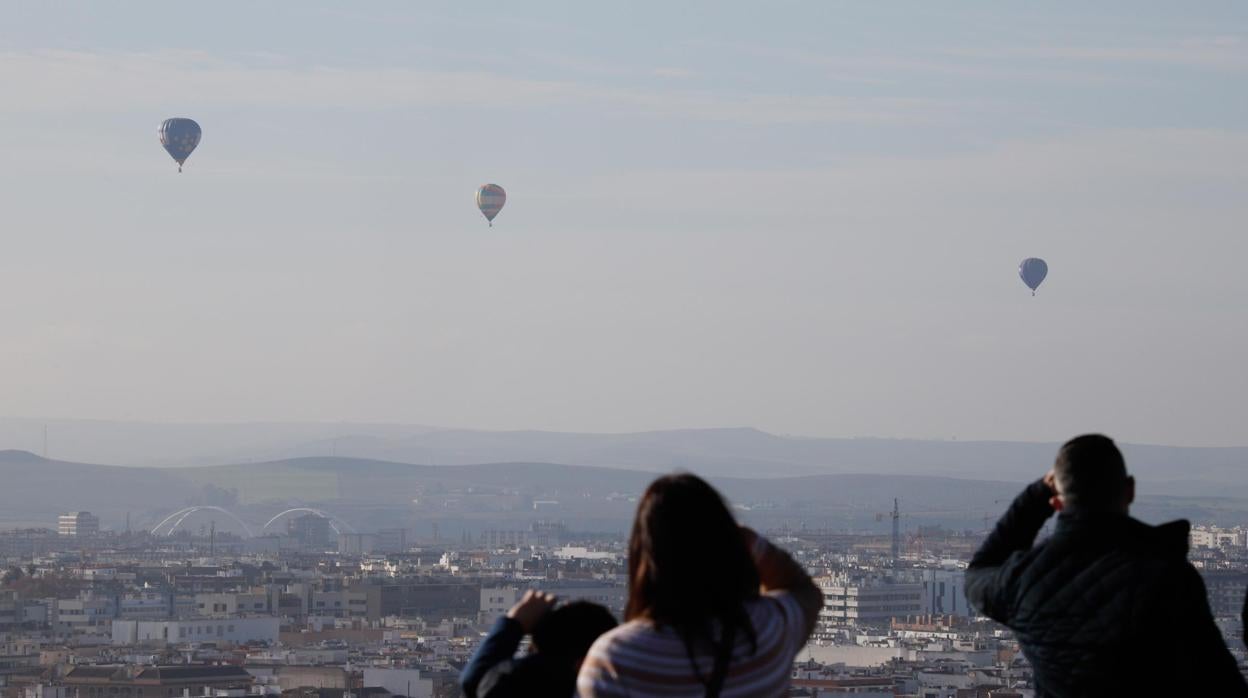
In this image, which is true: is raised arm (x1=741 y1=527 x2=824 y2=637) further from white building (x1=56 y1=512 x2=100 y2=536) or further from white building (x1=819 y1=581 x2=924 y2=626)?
white building (x1=56 y1=512 x2=100 y2=536)

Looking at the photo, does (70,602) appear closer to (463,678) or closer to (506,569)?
(506,569)

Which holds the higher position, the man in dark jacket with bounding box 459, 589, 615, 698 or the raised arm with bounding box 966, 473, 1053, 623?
the raised arm with bounding box 966, 473, 1053, 623

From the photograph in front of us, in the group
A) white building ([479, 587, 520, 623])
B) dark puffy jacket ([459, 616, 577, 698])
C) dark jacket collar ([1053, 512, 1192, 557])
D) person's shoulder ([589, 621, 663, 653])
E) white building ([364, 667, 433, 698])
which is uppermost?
white building ([479, 587, 520, 623])

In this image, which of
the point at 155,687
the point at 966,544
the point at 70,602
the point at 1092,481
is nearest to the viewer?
the point at 1092,481

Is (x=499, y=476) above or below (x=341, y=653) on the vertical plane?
above

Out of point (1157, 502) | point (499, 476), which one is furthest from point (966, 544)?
point (499, 476)

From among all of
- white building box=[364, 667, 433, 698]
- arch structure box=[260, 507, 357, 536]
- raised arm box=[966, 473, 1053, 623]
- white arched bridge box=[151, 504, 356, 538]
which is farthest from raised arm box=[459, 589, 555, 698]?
white arched bridge box=[151, 504, 356, 538]

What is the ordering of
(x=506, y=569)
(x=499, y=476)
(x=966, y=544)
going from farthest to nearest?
(x=499, y=476) → (x=966, y=544) → (x=506, y=569)

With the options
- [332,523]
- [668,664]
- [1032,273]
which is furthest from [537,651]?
[332,523]
